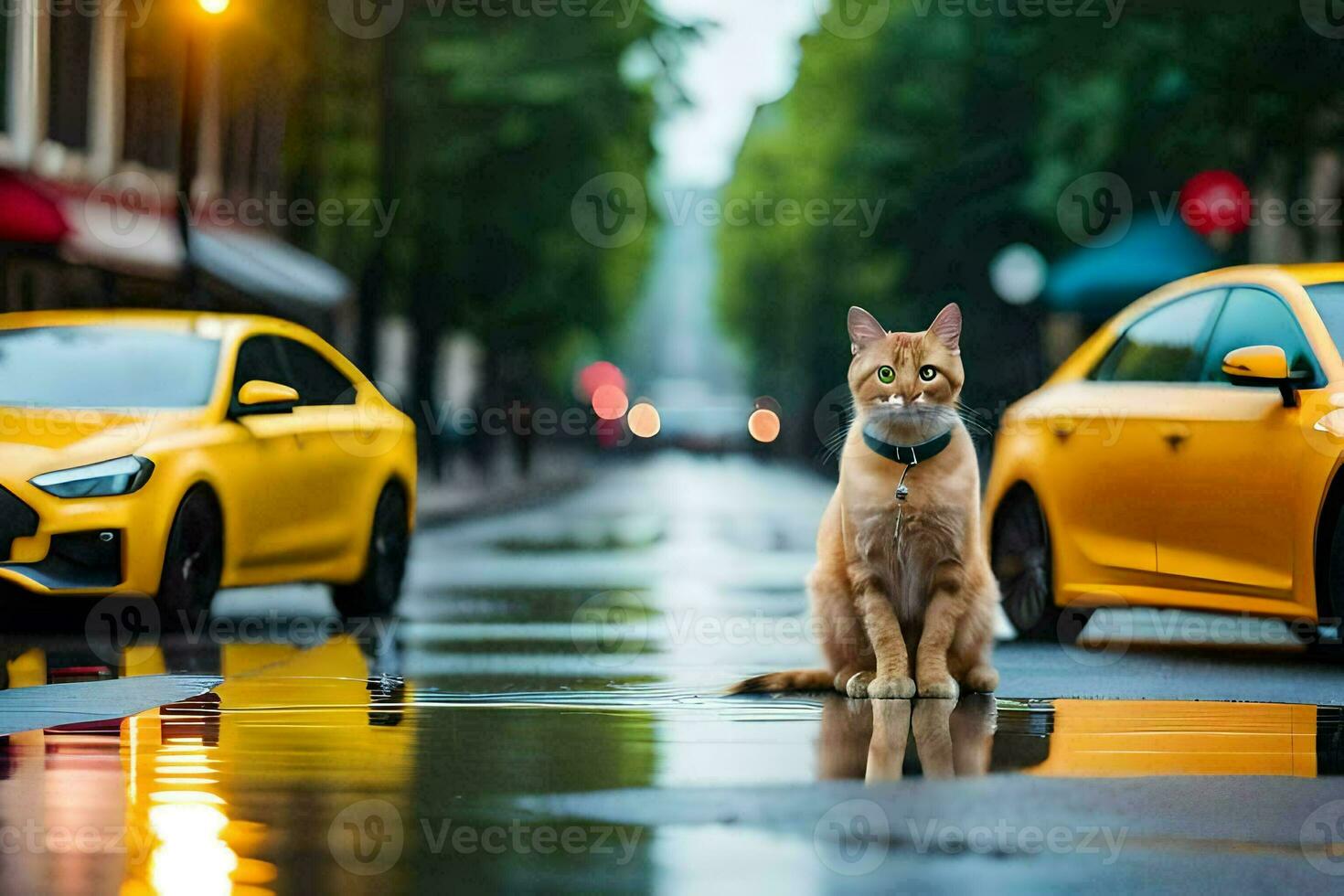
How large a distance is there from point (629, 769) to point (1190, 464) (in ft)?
15.4

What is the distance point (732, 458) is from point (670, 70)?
62.2 metres

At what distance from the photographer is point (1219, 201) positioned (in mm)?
30906

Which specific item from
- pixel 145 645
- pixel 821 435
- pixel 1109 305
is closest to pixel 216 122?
pixel 1109 305

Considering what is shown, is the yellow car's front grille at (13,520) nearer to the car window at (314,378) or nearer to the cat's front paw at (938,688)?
the car window at (314,378)

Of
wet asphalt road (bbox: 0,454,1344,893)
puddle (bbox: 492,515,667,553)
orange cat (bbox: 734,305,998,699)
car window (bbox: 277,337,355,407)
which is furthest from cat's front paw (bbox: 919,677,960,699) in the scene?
puddle (bbox: 492,515,667,553)

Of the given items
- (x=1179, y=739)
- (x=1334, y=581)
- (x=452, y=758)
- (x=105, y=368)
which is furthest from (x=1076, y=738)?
(x=105, y=368)

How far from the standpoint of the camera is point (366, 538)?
47.2ft

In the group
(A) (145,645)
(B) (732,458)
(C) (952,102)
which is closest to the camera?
(A) (145,645)

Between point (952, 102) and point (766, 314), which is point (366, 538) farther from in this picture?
point (766, 314)

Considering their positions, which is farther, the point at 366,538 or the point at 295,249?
the point at 295,249

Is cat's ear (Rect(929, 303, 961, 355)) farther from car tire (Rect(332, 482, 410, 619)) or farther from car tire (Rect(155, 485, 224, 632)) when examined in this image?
car tire (Rect(332, 482, 410, 619))

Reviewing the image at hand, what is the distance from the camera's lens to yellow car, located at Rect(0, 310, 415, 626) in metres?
11.7

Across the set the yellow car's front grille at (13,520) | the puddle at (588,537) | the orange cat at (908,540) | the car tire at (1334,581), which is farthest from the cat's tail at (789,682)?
the puddle at (588,537)

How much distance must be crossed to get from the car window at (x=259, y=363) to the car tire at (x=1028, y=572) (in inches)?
155
